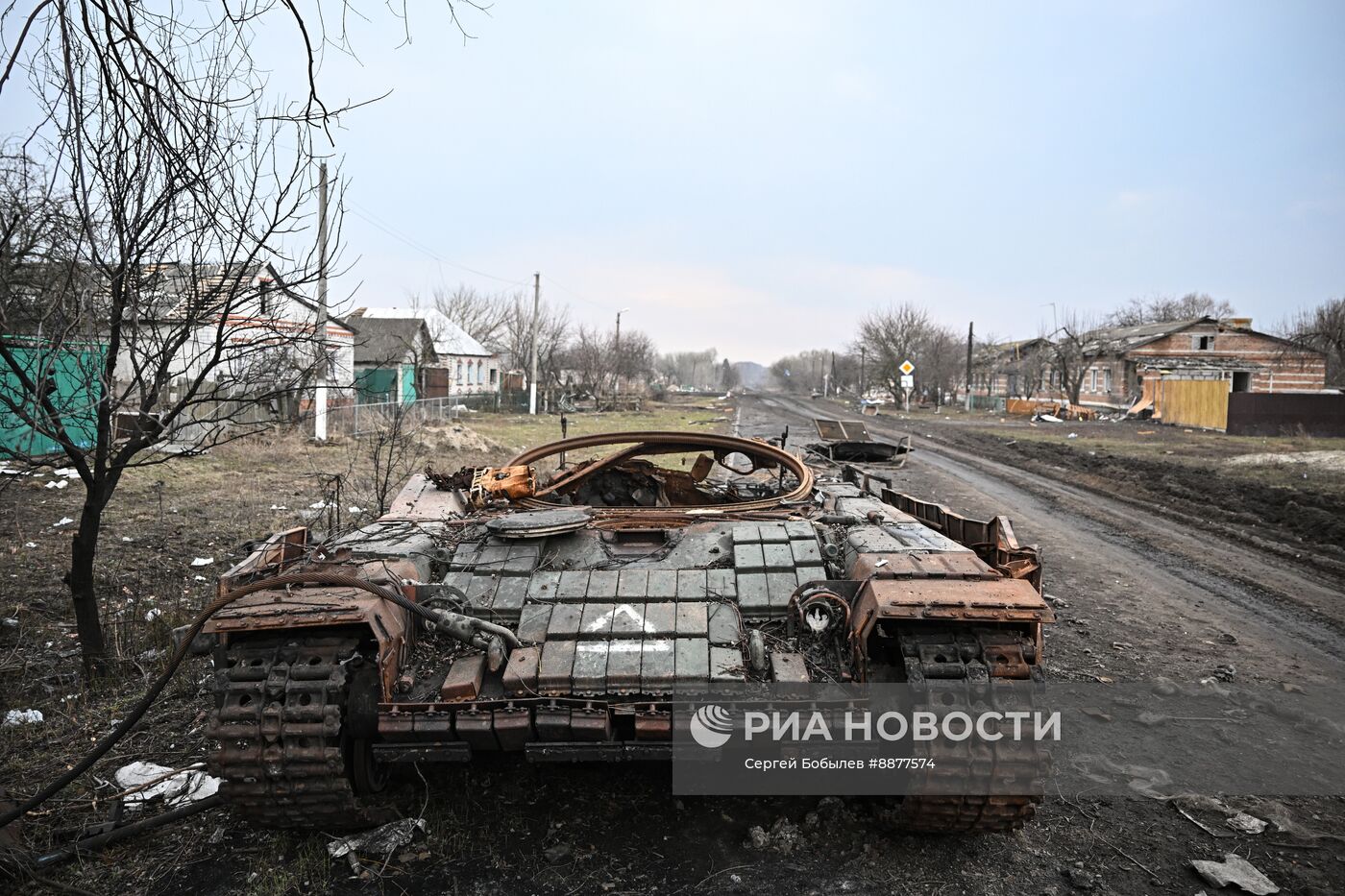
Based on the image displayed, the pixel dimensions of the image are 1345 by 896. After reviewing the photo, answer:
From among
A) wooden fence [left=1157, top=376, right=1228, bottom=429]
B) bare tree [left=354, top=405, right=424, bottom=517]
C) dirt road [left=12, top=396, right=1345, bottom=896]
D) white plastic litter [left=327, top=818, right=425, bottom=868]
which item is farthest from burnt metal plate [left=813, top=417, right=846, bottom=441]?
wooden fence [left=1157, top=376, right=1228, bottom=429]

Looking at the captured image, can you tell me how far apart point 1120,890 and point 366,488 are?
33.2 ft

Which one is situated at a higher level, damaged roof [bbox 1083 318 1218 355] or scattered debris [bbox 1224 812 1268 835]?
damaged roof [bbox 1083 318 1218 355]

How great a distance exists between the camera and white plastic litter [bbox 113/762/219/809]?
423cm

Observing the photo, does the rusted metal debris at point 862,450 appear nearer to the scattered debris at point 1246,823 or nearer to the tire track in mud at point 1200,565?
the tire track in mud at point 1200,565

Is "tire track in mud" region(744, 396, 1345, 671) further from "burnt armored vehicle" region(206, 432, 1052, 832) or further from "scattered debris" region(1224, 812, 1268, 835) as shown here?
"burnt armored vehicle" region(206, 432, 1052, 832)

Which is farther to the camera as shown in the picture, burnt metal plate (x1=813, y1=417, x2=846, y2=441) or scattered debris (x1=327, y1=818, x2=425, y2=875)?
burnt metal plate (x1=813, y1=417, x2=846, y2=441)

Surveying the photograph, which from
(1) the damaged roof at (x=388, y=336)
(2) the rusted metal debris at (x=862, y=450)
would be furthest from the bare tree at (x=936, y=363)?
(2) the rusted metal debris at (x=862, y=450)

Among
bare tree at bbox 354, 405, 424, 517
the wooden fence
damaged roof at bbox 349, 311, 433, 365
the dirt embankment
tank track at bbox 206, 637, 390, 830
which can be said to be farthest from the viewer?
damaged roof at bbox 349, 311, 433, 365

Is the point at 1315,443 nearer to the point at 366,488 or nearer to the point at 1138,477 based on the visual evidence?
the point at 1138,477

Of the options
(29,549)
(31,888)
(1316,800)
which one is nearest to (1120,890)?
(1316,800)

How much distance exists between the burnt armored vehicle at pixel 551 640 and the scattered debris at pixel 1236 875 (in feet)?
2.78

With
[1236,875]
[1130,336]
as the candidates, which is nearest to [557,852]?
[1236,875]

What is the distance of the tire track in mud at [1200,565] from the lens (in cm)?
713

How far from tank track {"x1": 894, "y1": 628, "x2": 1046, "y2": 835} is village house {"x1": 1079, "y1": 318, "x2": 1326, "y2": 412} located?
1546 inches
